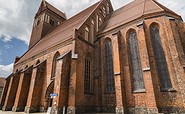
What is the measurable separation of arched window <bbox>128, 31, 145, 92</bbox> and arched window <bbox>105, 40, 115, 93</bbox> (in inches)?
84.9

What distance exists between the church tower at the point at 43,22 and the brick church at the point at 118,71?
10.7m

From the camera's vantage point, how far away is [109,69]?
14164 mm

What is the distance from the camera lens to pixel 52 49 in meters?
16.5

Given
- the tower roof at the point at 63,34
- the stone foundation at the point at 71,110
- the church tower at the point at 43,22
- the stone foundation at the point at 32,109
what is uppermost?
the church tower at the point at 43,22

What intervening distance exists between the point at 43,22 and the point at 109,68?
18.8m

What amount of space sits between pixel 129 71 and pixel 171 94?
147 inches

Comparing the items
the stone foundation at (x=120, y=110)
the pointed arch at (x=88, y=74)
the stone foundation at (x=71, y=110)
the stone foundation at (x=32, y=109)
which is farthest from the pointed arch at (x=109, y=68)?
the stone foundation at (x=32, y=109)

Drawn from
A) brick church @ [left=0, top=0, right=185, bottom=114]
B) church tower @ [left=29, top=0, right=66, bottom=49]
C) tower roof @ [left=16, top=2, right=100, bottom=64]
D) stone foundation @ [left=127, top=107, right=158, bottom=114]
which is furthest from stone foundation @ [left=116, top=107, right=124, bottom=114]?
church tower @ [left=29, top=0, right=66, bottom=49]

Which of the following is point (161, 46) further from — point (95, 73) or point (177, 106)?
point (95, 73)

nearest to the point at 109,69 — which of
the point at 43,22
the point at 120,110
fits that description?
the point at 120,110

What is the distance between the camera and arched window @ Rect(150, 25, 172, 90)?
10951 mm

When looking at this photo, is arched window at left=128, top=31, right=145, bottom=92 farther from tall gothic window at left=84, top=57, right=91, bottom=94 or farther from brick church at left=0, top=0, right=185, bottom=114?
tall gothic window at left=84, top=57, right=91, bottom=94

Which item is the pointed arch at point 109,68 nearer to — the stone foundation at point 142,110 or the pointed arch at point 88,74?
the pointed arch at point 88,74

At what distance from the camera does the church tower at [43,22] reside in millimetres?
26261
